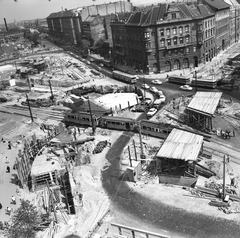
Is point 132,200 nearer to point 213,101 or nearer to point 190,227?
point 190,227

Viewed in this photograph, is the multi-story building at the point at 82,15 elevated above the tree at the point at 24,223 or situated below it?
above

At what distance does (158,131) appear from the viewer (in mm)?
46062

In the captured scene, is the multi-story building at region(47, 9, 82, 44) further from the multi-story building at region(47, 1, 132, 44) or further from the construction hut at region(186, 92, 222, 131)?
the construction hut at region(186, 92, 222, 131)

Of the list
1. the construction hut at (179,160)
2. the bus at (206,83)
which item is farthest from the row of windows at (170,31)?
the construction hut at (179,160)

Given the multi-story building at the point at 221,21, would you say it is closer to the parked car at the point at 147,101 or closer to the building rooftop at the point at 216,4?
the building rooftop at the point at 216,4

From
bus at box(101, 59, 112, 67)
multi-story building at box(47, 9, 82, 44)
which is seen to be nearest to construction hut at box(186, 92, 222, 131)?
bus at box(101, 59, 112, 67)

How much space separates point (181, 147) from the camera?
3688cm

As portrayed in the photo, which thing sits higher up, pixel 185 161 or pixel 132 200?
pixel 185 161

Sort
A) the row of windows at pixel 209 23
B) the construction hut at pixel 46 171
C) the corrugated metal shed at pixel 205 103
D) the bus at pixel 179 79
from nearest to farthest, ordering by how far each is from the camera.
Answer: the construction hut at pixel 46 171
the corrugated metal shed at pixel 205 103
the bus at pixel 179 79
the row of windows at pixel 209 23

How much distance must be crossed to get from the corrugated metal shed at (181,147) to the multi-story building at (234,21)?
85617 millimetres

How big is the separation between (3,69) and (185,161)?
9718 cm

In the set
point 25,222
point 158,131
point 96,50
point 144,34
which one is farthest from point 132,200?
point 96,50

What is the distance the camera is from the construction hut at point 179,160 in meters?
34.4

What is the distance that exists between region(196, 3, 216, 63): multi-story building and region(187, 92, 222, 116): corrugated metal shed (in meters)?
36.0
